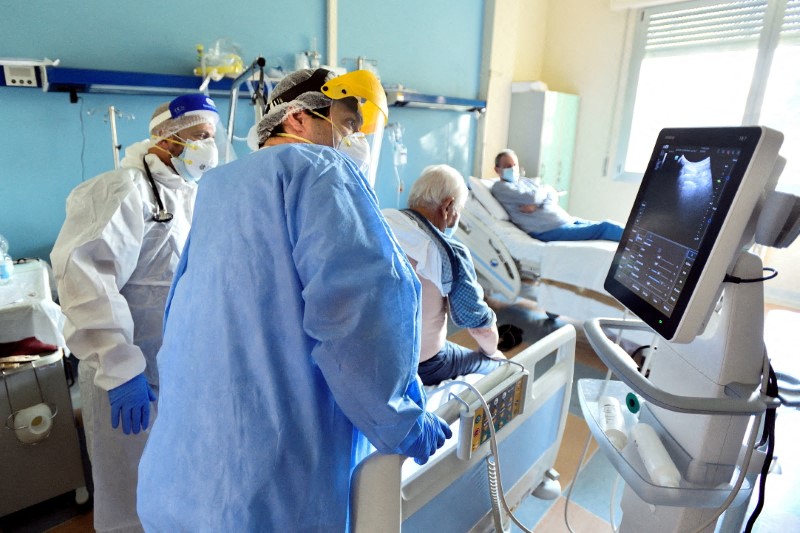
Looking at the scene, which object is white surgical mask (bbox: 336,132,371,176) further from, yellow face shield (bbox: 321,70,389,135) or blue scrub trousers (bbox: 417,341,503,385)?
blue scrub trousers (bbox: 417,341,503,385)

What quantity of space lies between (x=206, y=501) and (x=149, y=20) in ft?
8.92

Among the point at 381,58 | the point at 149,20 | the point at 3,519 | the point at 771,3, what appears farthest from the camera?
the point at 771,3

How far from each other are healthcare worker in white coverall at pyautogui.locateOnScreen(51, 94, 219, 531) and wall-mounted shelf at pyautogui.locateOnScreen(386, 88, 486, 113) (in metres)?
2.18

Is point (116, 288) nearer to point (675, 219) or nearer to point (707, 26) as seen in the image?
point (675, 219)

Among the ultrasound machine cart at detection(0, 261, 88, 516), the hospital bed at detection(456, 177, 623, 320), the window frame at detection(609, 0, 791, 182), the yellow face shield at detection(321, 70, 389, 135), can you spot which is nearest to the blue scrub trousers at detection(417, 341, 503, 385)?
the yellow face shield at detection(321, 70, 389, 135)

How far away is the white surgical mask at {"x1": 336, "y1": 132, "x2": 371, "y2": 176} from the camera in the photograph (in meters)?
1.20

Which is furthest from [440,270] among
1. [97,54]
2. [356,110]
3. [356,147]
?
[97,54]

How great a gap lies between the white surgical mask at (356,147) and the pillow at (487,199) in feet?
9.37

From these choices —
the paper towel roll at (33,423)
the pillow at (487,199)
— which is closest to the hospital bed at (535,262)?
the pillow at (487,199)

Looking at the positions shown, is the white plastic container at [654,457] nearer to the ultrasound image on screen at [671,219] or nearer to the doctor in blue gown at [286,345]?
the ultrasound image on screen at [671,219]

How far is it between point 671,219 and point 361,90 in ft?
2.35

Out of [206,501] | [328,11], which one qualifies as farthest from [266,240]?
[328,11]

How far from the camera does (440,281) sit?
66.7 inches

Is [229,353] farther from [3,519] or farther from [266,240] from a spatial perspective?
→ [3,519]
